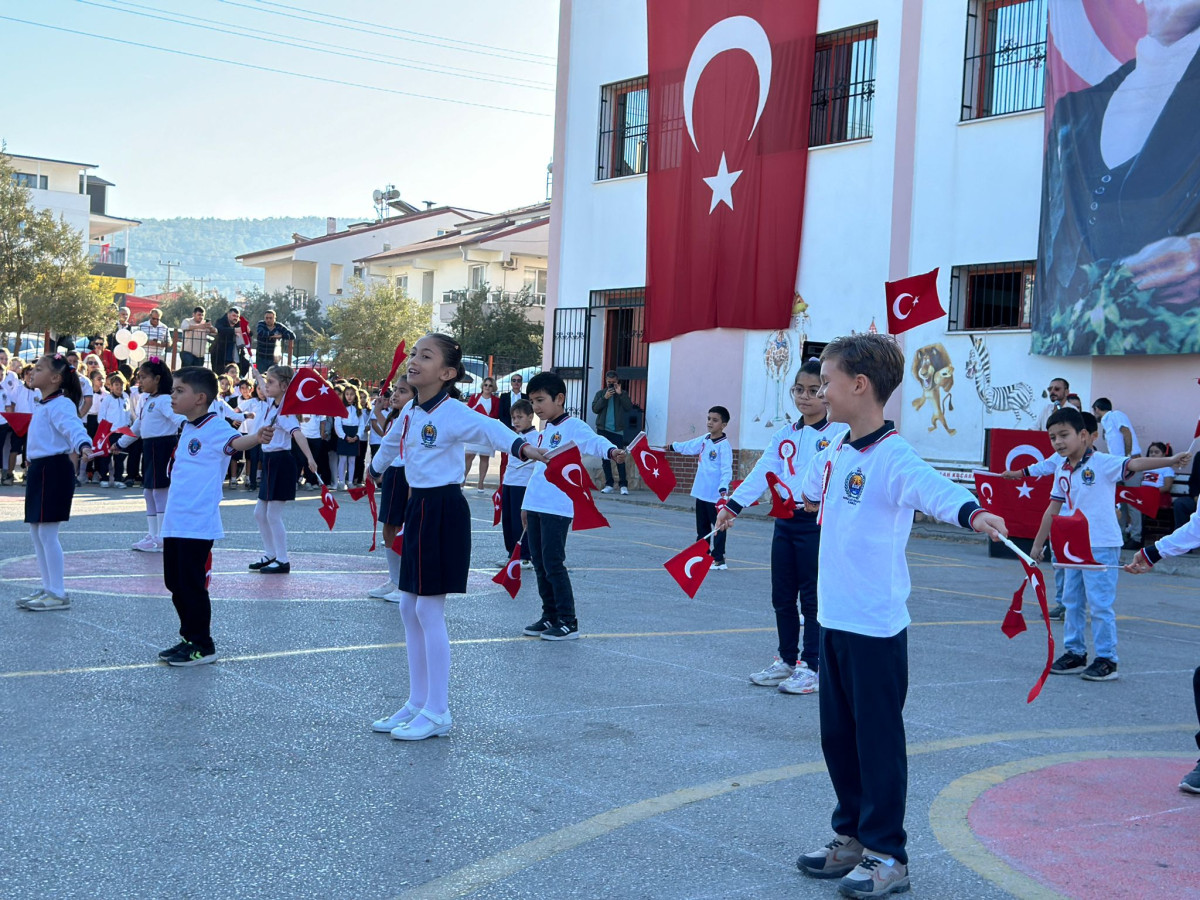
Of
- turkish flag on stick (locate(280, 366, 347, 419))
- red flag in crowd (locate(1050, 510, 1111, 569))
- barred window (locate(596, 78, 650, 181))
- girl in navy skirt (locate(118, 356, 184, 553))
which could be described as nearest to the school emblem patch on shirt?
red flag in crowd (locate(1050, 510, 1111, 569))

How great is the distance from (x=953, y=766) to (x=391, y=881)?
2848 millimetres

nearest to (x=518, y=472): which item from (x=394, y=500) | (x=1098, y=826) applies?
(x=394, y=500)

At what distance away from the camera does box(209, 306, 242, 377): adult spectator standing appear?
Answer: 24.1 metres

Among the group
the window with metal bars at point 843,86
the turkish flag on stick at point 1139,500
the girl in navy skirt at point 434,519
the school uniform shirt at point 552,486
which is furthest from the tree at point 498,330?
the girl in navy skirt at point 434,519

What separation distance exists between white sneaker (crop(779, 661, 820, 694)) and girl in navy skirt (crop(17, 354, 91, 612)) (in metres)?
4.92

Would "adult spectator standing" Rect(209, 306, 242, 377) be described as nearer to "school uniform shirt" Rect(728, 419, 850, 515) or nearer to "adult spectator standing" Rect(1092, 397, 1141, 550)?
"adult spectator standing" Rect(1092, 397, 1141, 550)

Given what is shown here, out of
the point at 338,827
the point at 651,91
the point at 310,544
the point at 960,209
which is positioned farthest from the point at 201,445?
the point at 651,91

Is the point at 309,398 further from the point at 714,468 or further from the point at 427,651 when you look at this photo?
the point at 714,468

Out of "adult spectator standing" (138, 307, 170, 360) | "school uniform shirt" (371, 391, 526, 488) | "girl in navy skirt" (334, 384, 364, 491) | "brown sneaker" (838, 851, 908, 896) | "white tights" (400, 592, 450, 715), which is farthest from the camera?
"adult spectator standing" (138, 307, 170, 360)

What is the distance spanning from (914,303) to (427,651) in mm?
6916

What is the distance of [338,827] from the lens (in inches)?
178

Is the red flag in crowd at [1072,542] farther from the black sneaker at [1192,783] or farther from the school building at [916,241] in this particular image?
the school building at [916,241]

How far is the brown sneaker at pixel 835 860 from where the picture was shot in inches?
166

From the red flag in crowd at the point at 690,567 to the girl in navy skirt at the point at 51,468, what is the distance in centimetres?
424
